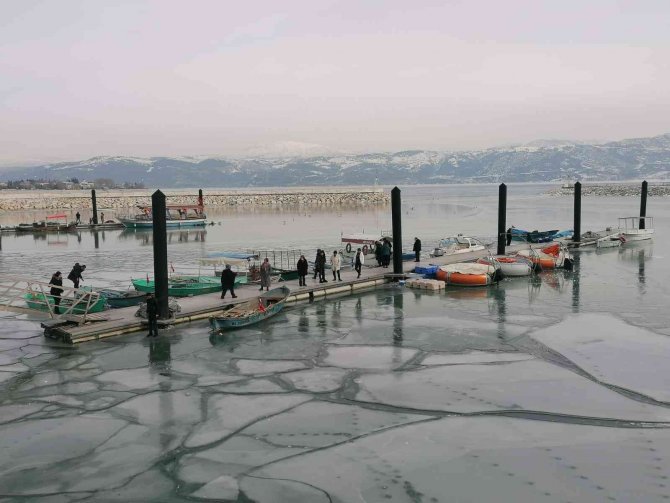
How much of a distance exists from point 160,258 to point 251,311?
11.3 feet

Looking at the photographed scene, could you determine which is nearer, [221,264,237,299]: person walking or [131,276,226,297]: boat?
[221,264,237,299]: person walking

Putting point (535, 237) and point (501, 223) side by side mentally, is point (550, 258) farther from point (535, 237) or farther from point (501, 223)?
point (535, 237)

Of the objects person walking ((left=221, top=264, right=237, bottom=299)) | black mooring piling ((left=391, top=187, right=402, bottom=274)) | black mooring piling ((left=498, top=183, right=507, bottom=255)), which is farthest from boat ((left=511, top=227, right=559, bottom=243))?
person walking ((left=221, top=264, right=237, bottom=299))

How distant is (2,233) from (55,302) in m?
49.0

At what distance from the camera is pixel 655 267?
34.0m

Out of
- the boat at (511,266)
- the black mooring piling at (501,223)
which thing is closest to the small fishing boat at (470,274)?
the boat at (511,266)

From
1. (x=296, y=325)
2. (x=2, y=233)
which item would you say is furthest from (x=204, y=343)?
(x=2, y=233)

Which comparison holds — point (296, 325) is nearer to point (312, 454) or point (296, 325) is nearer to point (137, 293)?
point (137, 293)

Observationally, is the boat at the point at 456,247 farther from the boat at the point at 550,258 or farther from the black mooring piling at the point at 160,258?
the black mooring piling at the point at 160,258

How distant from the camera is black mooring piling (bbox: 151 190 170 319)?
1939cm

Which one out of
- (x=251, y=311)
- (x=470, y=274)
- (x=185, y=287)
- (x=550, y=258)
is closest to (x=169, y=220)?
(x=185, y=287)

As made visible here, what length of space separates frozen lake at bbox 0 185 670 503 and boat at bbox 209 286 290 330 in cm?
57

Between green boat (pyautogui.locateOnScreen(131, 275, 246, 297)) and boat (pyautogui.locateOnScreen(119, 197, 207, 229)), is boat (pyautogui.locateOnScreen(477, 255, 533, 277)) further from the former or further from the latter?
boat (pyautogui.locateOnScreen(119, 197, 207, 229))

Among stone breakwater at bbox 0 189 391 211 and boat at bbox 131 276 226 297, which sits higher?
stone breakwater at bbox 0 189 391 211
